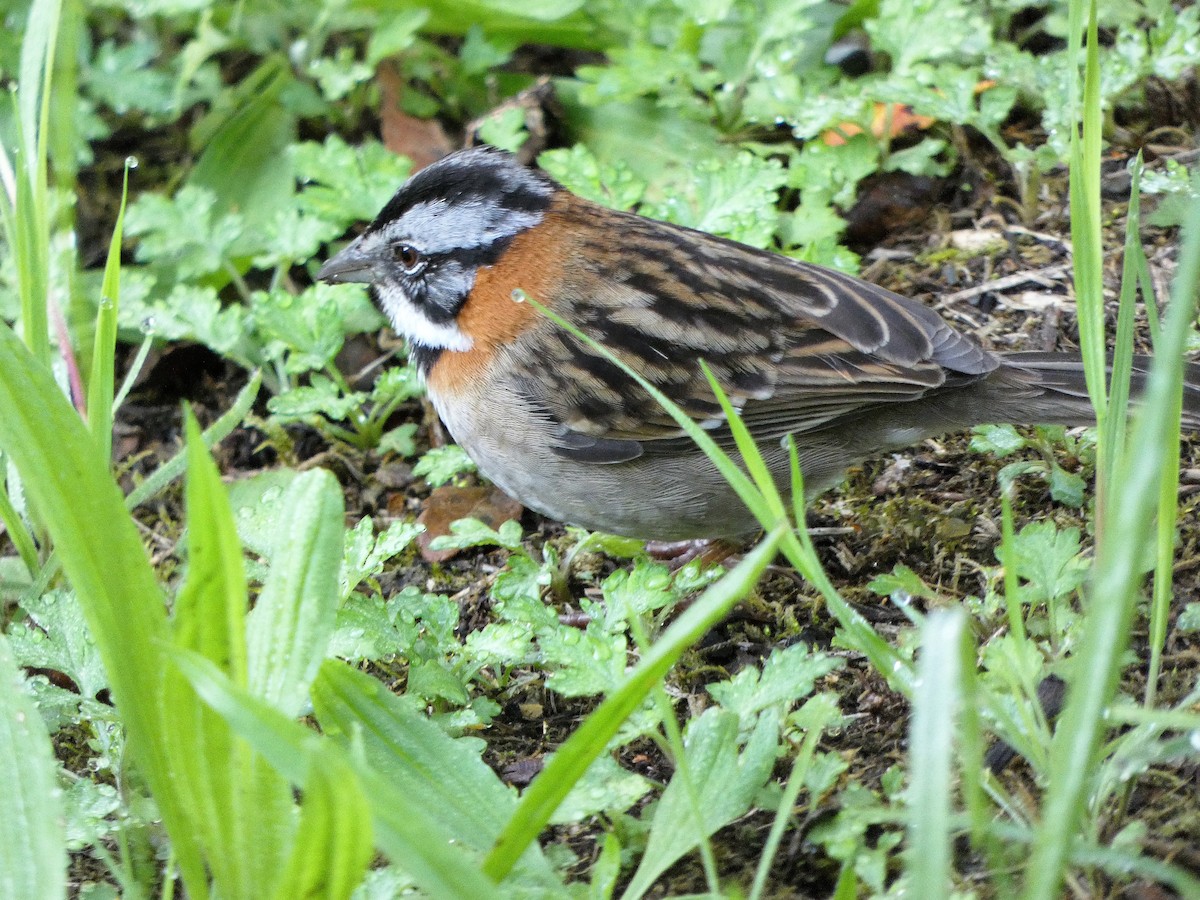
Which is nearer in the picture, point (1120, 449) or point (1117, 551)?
point (1117, 551)

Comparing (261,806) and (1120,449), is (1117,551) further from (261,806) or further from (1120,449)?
(261,806)

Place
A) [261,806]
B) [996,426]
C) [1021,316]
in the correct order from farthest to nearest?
1. [1021,316]
2. [996,426]
3. [261,806]

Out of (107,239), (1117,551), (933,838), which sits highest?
(1117,551)

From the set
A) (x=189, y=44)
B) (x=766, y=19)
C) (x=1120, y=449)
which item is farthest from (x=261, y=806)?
(x=189, y=44)

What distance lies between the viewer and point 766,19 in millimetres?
4836

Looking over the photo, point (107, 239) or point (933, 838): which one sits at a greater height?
point (933, 838)

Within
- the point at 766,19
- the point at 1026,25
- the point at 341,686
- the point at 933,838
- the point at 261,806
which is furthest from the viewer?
the point at 1026,25

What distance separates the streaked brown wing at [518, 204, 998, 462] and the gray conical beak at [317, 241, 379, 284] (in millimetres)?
708

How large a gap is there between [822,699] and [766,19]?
9.62 ft

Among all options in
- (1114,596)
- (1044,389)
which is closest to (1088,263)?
(1044,389)

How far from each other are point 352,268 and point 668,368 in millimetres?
1178

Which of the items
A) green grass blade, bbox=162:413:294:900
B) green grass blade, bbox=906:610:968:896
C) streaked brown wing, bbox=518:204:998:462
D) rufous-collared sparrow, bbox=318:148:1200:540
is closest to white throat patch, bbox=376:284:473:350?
rufous-collared sparrow, bbox=318:148:1200:540

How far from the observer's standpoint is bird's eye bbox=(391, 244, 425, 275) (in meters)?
4.06

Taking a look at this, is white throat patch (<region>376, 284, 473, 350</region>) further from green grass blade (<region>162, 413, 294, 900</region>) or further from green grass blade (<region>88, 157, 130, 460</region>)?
green grass blade (<region>162, 413, 294, 900</region>)
